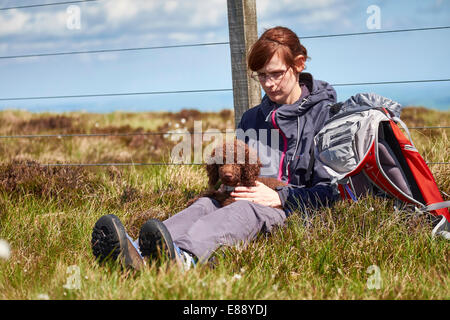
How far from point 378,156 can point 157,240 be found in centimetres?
136

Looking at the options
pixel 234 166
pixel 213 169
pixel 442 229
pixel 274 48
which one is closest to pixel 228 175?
pixel 234 166

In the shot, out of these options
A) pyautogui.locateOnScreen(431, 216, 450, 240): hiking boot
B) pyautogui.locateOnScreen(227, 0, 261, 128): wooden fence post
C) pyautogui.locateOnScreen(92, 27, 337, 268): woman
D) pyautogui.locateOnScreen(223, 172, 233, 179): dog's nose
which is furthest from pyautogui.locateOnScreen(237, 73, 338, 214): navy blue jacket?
pyautogui.locateOnScreen(227, 0, 261, 128): wooden fence post

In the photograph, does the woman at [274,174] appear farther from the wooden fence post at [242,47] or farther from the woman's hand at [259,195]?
the wooden fence post at [242,47]

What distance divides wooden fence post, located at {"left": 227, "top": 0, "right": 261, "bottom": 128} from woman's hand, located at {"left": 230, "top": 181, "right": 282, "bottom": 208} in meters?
1.34

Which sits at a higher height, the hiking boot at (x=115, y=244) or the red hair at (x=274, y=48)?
the red hair at (x=274, y=48)

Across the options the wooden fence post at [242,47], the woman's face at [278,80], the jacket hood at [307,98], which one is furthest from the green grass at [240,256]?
the wooden fence post at [242,47]

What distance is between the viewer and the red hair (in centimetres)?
296

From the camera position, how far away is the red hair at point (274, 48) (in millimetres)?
2955

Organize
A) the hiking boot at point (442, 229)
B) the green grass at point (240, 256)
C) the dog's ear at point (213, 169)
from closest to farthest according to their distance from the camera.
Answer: the green grass at point (240, 256) → the hiking boot at point (442, 229) → the dog's ear at point (213, 169)

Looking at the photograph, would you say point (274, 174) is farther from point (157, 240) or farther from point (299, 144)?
point (157, 240)

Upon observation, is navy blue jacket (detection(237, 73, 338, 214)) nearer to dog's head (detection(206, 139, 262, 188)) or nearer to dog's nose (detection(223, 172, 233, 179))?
dog's head (detection(206, 139, 262, 188))

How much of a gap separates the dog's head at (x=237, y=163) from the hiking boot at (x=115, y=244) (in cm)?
73
